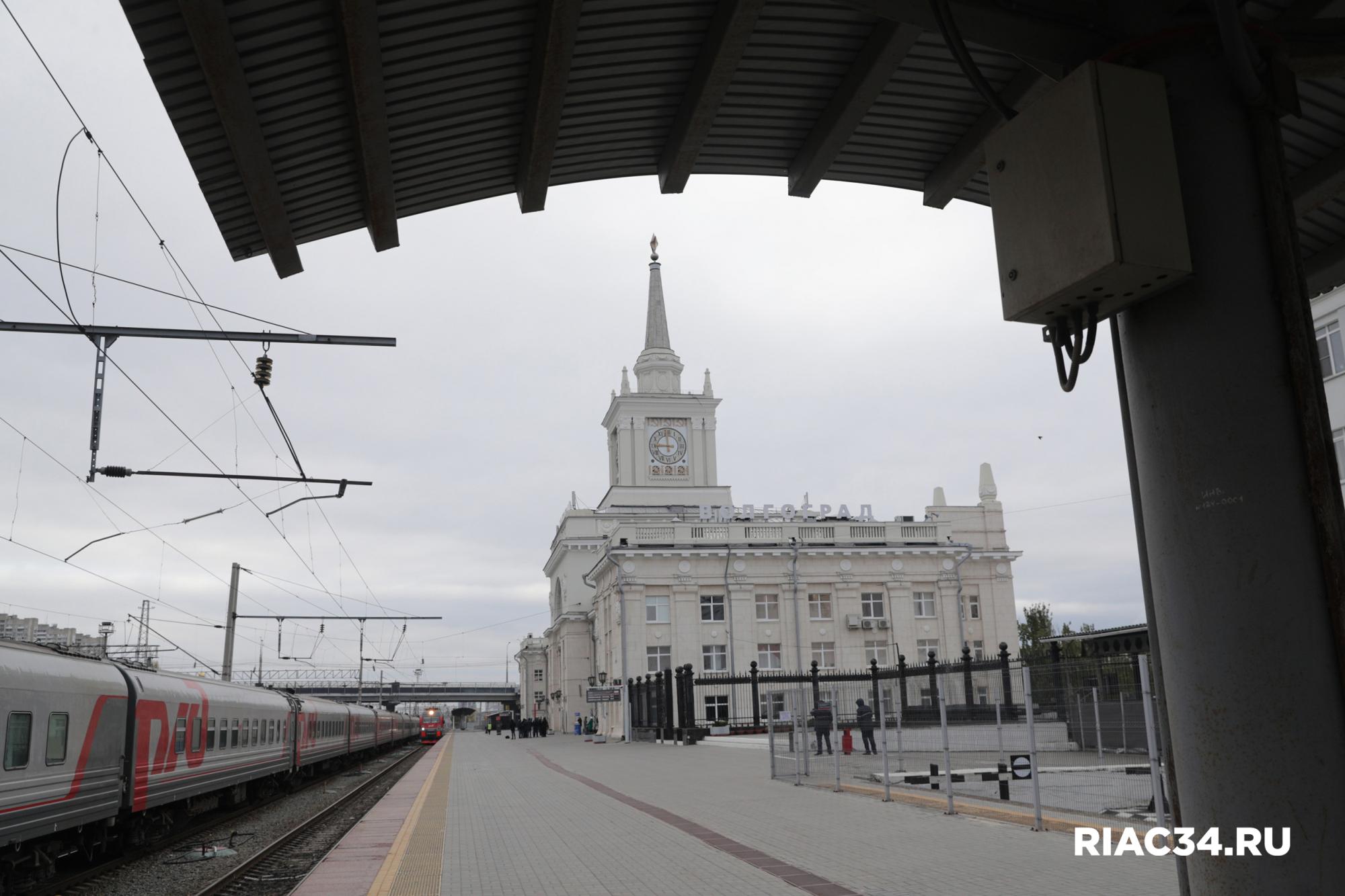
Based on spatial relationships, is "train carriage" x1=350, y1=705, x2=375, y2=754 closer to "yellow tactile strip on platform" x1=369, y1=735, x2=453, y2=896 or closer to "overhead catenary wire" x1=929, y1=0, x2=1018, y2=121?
"yellow tactile strip on platform" x1=369, y1=735, x2=453, y2=896

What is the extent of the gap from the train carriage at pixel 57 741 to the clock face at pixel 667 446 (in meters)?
63.9

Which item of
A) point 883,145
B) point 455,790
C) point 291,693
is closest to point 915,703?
point 455,790

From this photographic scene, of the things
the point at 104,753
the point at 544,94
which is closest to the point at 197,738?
the point at 104,753

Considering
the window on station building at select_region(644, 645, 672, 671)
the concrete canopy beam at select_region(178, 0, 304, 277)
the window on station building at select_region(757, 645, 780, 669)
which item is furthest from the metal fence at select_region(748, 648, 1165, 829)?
the window on station building at select_region(757, 645, 780, 669)

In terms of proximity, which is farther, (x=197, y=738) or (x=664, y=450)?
(x=664, y=450)

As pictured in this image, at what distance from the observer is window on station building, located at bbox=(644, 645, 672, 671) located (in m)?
57.7

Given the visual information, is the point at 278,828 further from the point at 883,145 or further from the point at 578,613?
the point at 578,613

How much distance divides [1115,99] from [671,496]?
243 feet

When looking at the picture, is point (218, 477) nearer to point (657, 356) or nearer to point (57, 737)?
point (57, 737)

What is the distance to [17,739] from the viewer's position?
11.8 m


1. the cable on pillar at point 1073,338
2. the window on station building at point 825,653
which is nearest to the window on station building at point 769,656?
the window on station building at point 825,653

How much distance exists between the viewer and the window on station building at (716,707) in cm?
5503

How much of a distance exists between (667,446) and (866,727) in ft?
186

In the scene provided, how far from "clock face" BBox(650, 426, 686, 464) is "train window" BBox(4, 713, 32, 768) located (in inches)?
2638
